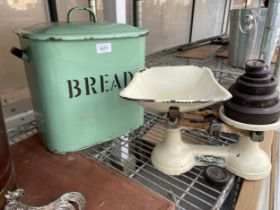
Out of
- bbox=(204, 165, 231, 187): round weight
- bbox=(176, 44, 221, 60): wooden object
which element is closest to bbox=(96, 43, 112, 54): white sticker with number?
bbox=(204, 165, 231, 187): round weight

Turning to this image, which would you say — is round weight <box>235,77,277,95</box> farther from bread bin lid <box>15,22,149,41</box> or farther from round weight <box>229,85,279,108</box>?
bread bin lid <box>15,22,149,41</box>

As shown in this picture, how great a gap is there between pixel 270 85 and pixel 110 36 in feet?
1.00

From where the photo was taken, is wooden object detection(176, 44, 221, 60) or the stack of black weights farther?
wooden object detection(176, 44, 221, 60)

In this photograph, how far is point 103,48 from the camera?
0.46 meters

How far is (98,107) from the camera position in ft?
1.65

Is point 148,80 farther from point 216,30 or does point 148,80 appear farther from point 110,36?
point 216,30

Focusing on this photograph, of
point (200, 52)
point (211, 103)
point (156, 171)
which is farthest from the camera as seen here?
point (200, 52)

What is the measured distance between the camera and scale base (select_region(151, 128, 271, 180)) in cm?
45

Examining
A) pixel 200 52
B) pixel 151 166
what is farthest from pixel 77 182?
pixel 200 52

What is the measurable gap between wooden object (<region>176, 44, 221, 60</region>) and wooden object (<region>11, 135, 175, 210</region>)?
705mm

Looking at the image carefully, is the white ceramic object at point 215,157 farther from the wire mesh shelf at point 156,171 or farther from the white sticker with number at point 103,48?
the white sticker with number at point 103,48

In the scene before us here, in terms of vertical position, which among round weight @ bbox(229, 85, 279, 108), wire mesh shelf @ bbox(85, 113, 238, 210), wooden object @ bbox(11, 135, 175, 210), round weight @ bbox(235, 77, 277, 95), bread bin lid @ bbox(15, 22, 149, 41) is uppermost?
bread bin lid @ bbox(15, 22, 149, 41)

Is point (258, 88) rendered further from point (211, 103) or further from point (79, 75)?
point (79, 75)

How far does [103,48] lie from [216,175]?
33cm
